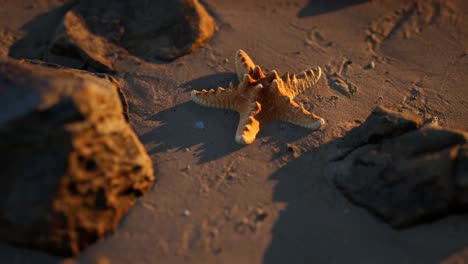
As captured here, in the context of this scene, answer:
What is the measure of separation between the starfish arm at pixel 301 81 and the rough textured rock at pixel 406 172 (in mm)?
1133

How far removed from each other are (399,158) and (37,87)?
311 centimetres

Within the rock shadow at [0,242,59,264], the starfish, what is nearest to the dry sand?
the rock shadow at [0,242,59,264]

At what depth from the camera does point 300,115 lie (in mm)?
4410

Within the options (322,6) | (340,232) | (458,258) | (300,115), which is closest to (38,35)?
(300,115)

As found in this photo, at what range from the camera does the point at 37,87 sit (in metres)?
3.03

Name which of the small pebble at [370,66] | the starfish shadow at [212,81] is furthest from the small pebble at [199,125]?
the small pebble at [370,66]

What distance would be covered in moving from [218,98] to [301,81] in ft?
3.56

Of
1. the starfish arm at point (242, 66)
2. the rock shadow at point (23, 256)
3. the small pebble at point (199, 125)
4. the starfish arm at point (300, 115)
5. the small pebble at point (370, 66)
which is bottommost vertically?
the rock shadow at point (23, 256)

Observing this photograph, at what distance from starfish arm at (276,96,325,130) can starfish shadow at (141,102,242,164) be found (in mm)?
609

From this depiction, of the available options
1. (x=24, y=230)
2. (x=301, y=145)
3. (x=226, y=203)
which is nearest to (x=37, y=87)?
(x=24, y=230)

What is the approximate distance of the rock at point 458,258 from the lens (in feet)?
10.6

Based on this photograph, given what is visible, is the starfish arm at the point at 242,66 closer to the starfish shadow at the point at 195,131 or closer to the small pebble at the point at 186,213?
the starfish shadow at the point at 195,131

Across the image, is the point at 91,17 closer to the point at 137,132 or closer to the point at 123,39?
the point at 123,39

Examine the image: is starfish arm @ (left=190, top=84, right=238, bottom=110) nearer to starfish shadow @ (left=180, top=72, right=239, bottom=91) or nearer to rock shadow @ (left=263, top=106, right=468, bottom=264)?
starfish shadow @ (left=180, top=72, right=239, bottom=91)
